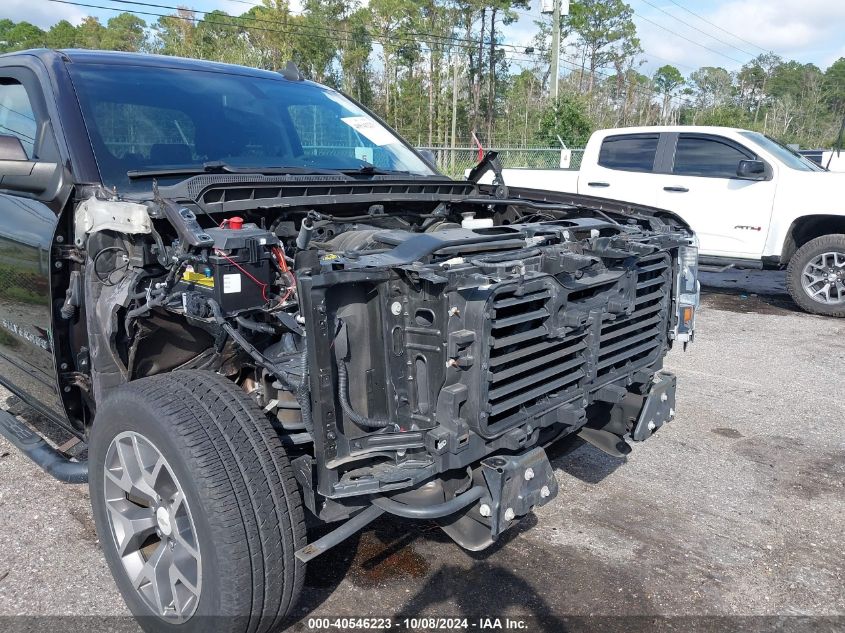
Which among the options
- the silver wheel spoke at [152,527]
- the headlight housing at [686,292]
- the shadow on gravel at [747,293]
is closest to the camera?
the silver wheel spoke at [152,527]

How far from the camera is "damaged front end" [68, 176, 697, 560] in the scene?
7.08 feet

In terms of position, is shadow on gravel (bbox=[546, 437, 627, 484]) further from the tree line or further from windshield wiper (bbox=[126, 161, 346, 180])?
the tree line

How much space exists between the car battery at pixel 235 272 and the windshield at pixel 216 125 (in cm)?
75

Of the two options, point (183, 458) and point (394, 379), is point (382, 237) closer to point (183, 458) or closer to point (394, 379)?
point (394, 379)

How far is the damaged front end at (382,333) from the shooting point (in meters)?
2.16

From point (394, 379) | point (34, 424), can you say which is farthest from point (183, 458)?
point (34, 424)

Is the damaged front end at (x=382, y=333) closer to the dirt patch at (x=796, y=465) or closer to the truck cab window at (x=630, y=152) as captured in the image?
the dirt patch at (x=796, y=465)

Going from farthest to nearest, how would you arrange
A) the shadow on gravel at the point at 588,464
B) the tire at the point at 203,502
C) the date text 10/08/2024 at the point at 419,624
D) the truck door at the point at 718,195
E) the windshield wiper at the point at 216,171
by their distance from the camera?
1. the truck door at the point at 718,195
2. the shadow on gravel at the point at 588,464
3. the windshield wiper at the point at 216,171
4. the date text 10/08/2024 at the point at 419,624
5. the tire at the point at 203,502

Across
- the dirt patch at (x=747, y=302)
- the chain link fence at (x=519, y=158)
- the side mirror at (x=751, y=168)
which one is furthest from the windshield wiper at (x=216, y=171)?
the chain link fence at (x=519, y=158)

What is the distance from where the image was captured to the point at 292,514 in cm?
222

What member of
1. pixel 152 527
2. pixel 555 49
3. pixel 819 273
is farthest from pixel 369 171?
pixel 555 49

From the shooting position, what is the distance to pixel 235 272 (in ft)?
7.66

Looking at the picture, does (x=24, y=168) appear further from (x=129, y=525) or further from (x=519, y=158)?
(x=519, y=158)

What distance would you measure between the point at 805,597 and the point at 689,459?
1.32 metres
